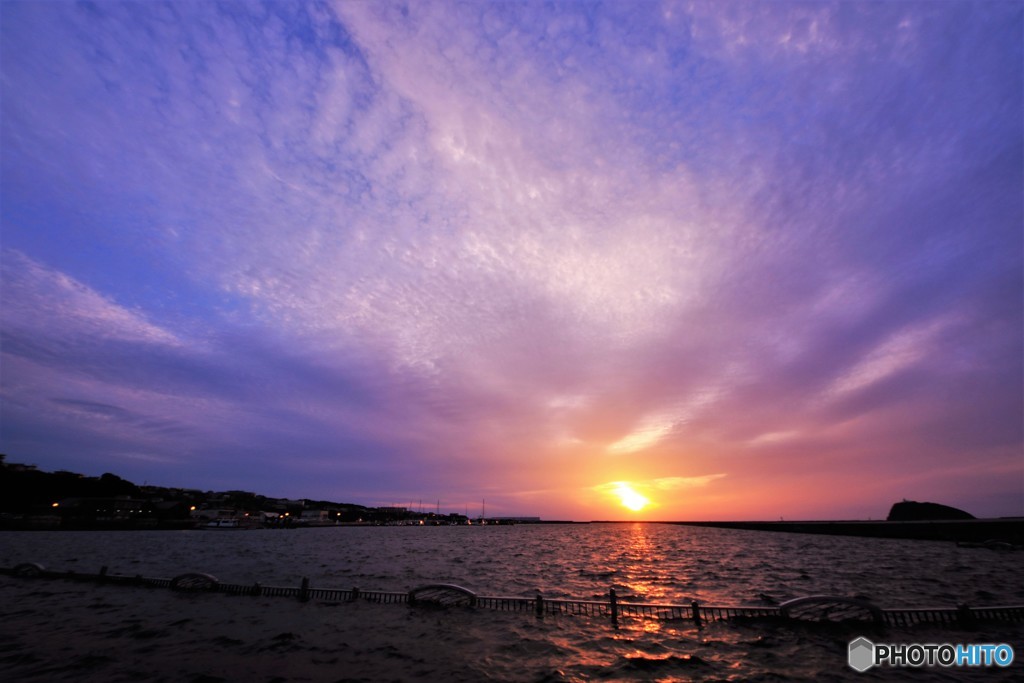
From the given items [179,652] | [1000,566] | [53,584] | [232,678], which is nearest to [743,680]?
[232,678]

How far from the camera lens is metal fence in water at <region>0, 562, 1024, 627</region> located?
24422mm

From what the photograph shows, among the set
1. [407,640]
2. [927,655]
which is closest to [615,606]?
[407,640]

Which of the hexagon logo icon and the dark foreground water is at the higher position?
the hexagon logo icon

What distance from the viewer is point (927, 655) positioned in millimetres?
20344

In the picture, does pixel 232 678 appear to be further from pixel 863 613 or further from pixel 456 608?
pixel 863 613

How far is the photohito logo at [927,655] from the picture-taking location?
19578mm

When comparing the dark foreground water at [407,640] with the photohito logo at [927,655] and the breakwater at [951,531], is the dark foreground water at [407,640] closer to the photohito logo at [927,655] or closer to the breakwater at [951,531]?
the photohito logo at [927,655]

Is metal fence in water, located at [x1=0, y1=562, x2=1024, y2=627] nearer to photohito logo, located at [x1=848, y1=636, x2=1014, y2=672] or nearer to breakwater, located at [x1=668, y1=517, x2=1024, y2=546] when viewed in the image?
photohito logo, located at [x1=848, y1=636, x2=1014, y2=672]

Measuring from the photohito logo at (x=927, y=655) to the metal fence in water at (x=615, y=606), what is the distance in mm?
3006

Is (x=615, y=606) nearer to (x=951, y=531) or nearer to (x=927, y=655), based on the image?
(x=927, y=655)

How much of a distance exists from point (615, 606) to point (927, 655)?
14.6 metres

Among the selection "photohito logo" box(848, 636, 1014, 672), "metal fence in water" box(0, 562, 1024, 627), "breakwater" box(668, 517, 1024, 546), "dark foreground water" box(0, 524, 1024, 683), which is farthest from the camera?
"breakwater" box(668, 517, 1024, 546)

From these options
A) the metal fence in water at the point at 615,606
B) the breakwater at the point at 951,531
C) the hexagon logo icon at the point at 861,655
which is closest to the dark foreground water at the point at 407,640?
the hexagon logo icon at the point at 861,655

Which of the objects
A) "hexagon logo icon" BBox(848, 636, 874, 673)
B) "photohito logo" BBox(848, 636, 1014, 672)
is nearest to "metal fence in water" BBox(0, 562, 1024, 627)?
"hexagon logo icon" BBox(848, 636, 874, 673)
